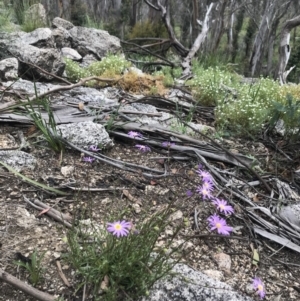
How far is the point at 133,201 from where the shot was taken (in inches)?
78.2

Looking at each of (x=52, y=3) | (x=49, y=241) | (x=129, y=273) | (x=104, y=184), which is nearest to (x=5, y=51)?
(x=104, y=184)

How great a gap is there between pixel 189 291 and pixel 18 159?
1325 millimetres

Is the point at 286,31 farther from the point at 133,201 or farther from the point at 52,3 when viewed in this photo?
the point at 52,3

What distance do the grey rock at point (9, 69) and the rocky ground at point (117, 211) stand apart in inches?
65.8

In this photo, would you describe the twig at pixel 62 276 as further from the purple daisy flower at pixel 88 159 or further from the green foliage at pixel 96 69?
the green foliage at pixel 96 69

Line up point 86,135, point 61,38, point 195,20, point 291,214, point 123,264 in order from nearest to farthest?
point 123,264
point 291,214
point 86,135
point 61,38
point 195,20

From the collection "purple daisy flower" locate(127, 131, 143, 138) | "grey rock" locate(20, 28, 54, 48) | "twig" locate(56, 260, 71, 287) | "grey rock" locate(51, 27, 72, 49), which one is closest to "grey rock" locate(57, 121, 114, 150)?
"purple daisy flower" locate(127, 131, 143, 138)

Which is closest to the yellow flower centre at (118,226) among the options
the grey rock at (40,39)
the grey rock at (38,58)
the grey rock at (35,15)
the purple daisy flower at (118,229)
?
the purple daisy flower at (118,229)

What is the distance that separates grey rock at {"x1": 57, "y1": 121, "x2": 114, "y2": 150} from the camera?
2377mm

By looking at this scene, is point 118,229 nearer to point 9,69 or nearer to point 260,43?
point 9,69

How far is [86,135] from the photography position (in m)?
2.39

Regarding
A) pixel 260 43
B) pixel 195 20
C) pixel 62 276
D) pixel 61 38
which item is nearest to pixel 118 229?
pixel 62 276

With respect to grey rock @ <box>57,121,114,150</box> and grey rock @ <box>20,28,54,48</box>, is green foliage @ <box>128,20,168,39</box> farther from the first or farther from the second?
grey rock @ <box>57,121,114,150</box>

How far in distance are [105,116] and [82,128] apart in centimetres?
48
